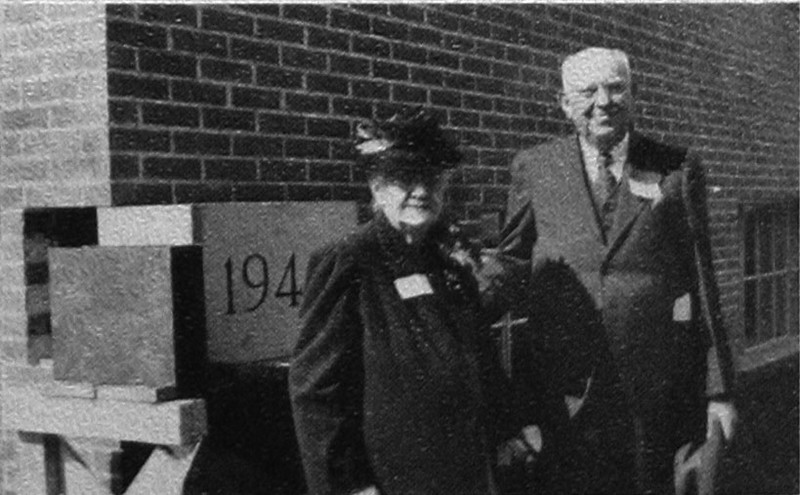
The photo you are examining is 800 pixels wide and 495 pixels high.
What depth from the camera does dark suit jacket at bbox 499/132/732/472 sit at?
3.01 m

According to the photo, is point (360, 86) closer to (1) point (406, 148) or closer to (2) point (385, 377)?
(1) point (406, 148)

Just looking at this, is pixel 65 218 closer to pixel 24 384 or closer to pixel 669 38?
pixel 24 384

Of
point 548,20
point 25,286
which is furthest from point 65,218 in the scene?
point 548,20

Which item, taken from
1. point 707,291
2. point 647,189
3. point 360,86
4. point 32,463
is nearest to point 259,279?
point 32,463

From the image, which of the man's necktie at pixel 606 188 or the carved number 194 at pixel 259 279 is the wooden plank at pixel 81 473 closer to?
the carved number 194 at pixel 259 279

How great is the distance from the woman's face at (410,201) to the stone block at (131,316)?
1.53 feet

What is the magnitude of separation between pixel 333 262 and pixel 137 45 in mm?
895

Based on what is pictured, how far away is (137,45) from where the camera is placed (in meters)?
2.74

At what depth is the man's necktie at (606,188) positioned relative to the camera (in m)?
3.04

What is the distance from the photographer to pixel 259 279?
2.82 metres

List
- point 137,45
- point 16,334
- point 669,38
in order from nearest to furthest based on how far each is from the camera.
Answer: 1. point 137,45
2. point 16,334
3. point 669,38

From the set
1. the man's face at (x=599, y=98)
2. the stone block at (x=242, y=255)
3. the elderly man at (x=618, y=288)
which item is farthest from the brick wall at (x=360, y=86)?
the man's face at (x=599, y=98)

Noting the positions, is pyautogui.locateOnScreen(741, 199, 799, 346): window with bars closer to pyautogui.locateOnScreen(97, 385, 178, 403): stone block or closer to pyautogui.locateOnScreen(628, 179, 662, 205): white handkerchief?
pyautogui.locateOnScreen(628, 179, 662, 205): white handkerchief

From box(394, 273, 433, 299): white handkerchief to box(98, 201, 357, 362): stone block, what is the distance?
0.57 metres
